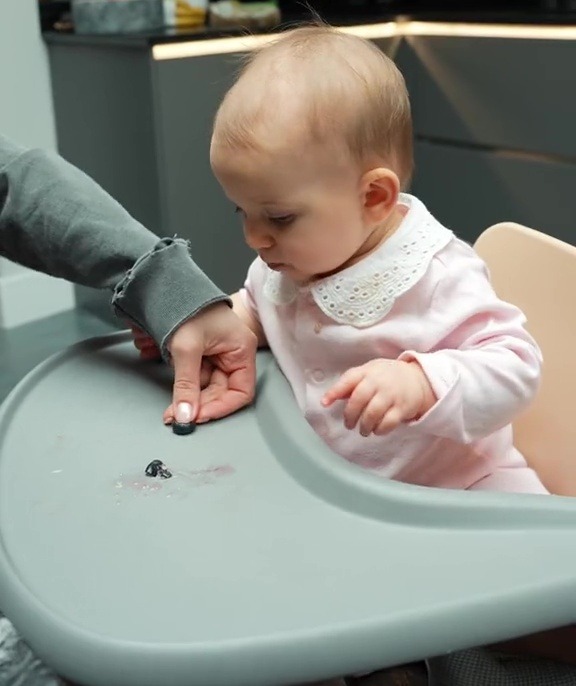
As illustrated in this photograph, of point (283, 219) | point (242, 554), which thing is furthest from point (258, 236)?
point (242, 554)

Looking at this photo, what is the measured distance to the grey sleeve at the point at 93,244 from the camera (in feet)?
2.25

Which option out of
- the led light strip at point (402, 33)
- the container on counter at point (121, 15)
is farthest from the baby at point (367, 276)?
the container on counter at point (121, 15)

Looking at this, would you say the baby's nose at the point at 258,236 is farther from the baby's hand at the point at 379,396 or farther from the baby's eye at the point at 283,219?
the baby's hand at the point at 379,396

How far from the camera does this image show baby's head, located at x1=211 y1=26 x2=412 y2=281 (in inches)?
23.7

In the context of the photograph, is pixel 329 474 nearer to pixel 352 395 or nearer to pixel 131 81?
pixel 352 395

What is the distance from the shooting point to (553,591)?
434 mm

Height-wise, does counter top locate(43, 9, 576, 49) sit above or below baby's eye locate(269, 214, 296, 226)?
below

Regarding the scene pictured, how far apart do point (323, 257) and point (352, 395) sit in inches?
5.1

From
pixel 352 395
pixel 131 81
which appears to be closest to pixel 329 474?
pixel 352 395

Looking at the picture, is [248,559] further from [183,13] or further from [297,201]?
[183,13]

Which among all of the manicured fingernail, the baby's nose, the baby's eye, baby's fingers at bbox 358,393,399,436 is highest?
the baby's eye

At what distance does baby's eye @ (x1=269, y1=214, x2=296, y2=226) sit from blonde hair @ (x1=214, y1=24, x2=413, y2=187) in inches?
2.0

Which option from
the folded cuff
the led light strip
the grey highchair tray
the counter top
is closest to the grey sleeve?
the folded cuff

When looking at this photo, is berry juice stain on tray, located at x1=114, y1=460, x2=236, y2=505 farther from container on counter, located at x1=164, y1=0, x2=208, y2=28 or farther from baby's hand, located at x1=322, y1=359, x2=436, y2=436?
container on counter, located at x1=164, y1=0, x2=208, y2=28
